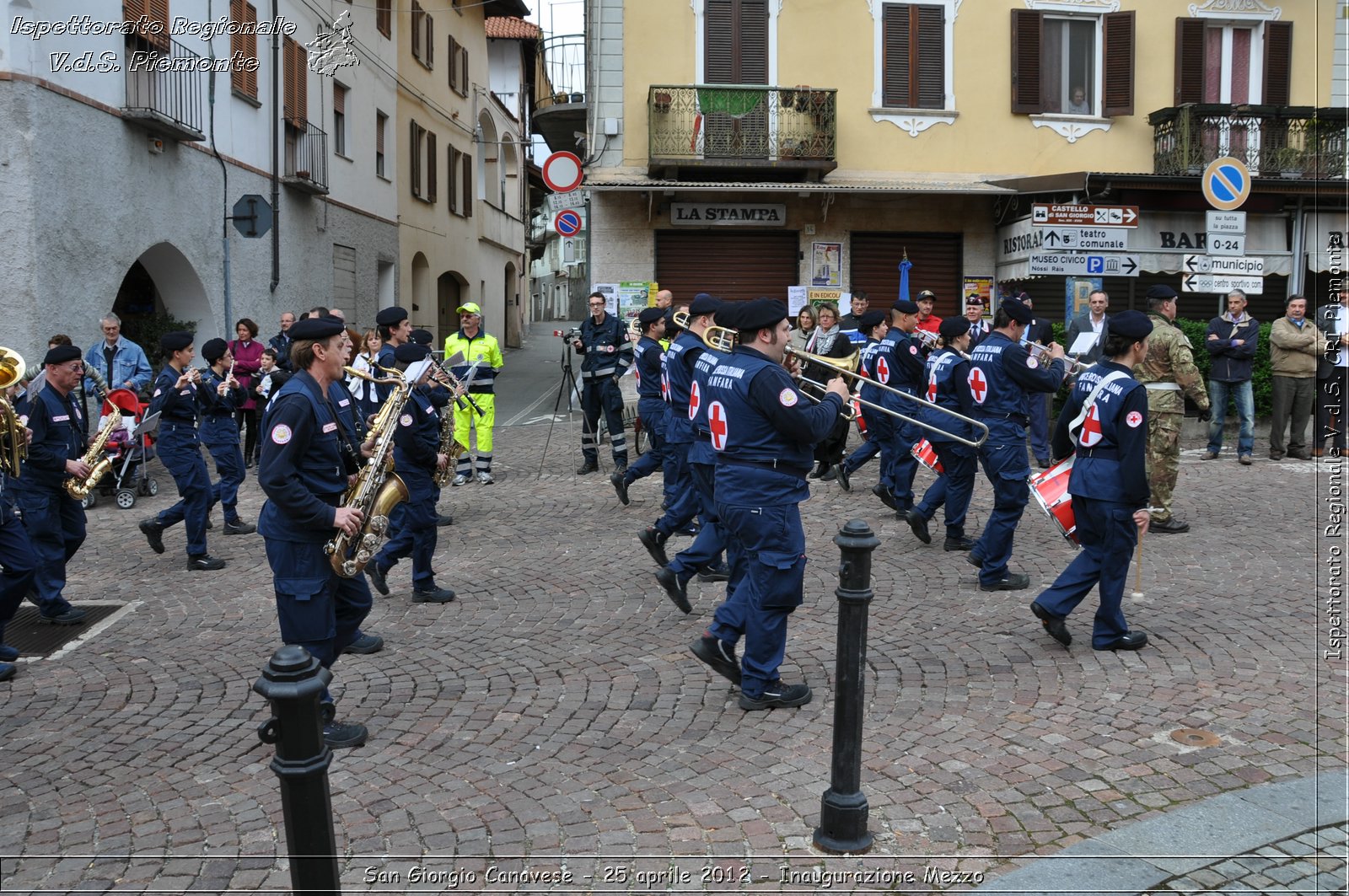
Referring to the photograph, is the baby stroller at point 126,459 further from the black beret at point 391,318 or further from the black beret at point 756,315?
the black beret at point 756,315

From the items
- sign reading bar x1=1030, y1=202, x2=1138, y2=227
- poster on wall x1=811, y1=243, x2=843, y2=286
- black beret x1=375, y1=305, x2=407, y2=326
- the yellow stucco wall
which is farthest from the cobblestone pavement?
the yellow stucco wall

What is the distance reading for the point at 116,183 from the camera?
575 inches

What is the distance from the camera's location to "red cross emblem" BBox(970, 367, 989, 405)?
8141 millimetres

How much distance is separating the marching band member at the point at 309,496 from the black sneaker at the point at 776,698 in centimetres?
184

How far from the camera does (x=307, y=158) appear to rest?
67.7ft

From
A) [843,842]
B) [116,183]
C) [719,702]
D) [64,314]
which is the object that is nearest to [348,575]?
[719,702]

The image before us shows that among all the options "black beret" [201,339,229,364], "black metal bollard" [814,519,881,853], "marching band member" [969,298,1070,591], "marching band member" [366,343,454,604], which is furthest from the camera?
"black beret" [201,339,229,364]

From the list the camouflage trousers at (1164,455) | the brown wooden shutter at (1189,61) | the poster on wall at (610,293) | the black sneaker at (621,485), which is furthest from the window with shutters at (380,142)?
the camouflage trousers at (1164,455)

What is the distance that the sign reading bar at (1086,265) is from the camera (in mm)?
13906

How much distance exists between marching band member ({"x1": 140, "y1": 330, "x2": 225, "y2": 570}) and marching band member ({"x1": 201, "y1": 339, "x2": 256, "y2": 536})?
0.18 meters

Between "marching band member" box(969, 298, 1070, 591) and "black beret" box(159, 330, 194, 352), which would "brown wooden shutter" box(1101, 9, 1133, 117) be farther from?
"black beret" box(159, 330, 194, 352)

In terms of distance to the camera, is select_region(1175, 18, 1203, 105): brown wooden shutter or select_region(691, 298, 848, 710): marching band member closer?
select_region(691, 298, 848, 710): marching band member

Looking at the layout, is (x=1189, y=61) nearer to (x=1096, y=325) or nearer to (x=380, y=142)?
(x=1096, y=325)

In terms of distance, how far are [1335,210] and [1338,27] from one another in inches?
169
